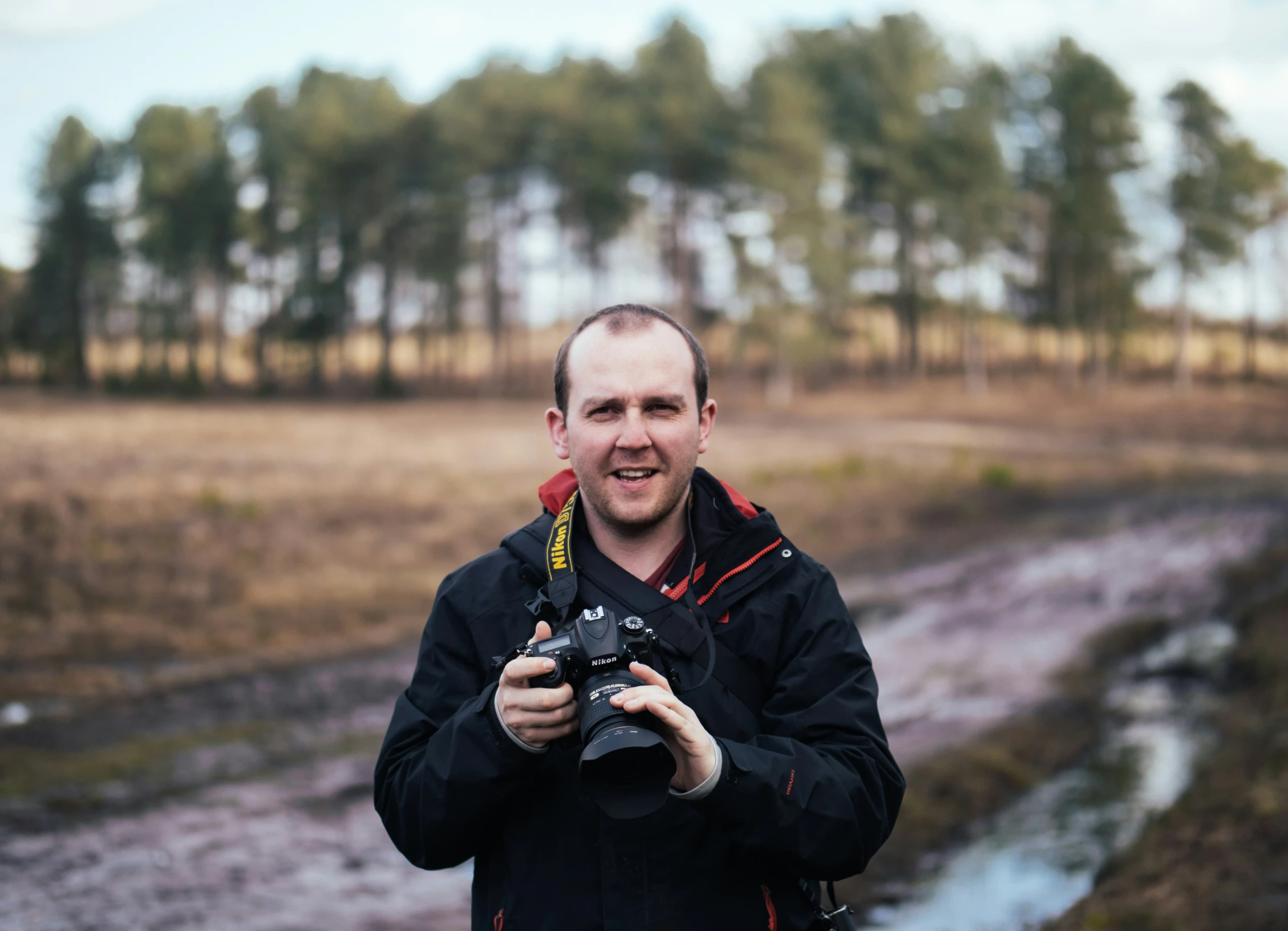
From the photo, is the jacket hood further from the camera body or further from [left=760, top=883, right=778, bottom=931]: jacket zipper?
[left=760, top=883, right=778, bottom=931]: jacket zipper

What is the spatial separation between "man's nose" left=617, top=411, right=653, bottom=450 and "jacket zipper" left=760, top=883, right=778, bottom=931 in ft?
3.44

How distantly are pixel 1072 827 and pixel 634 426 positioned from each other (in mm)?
6679

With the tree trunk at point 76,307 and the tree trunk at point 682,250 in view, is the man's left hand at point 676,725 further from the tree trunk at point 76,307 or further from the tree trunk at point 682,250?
the tree trunk at point 76,307

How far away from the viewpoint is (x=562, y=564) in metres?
2.52

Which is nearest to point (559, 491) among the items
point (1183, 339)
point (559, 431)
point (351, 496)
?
point (559, 431)

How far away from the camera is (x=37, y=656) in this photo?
11.7 meters

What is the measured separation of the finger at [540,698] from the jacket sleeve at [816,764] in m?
0.35

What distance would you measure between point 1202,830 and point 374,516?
14971 mm

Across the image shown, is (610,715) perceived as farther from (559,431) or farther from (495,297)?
(495,297)

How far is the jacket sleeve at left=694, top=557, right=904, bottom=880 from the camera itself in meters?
2.27

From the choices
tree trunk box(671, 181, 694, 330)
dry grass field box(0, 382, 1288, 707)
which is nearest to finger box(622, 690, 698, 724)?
dry grass field box(0, 382, 1288, 707)

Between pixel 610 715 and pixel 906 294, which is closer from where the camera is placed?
pixel 610 715

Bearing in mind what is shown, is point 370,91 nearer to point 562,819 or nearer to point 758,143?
point 758,143

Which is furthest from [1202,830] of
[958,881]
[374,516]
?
[374,516]
